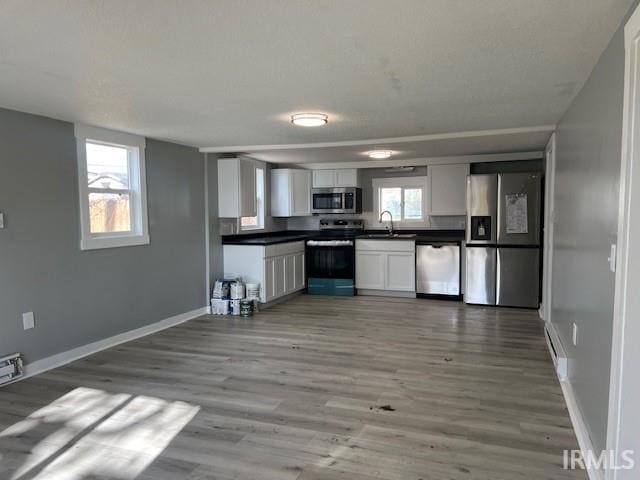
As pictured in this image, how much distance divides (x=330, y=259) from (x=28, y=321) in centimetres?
431

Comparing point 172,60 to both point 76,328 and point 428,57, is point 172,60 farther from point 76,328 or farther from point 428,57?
point 76,328

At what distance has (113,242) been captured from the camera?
432 centimetres

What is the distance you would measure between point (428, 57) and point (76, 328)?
370 centimetres

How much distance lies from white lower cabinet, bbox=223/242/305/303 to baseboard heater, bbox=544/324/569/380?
3375 mm

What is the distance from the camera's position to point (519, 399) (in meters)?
3.03

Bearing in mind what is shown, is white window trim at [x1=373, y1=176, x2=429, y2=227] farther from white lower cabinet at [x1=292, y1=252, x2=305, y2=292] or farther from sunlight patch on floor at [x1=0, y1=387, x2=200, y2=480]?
sunlight patch on floor at [x1=0, y1=387, x2=200, y2=480]

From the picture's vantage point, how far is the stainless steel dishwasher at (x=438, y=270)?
21.0 ft

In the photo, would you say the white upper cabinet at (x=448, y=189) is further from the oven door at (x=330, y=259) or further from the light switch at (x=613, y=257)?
the light switch at (x=613, y=257)

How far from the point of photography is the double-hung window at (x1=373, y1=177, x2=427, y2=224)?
23.6 feet

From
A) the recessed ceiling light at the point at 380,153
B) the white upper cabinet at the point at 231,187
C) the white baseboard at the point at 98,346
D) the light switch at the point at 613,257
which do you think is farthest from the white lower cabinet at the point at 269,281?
the light switch at the point at 613,257

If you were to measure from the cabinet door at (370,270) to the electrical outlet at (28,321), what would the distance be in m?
4.49

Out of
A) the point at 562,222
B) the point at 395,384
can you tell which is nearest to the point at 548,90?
the point at 562,222

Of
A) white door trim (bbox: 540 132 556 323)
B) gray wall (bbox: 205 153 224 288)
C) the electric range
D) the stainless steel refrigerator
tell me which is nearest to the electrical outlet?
gray wall (bbox: 205 153 224 288)

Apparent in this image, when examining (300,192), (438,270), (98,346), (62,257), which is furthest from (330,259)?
(62,257)
